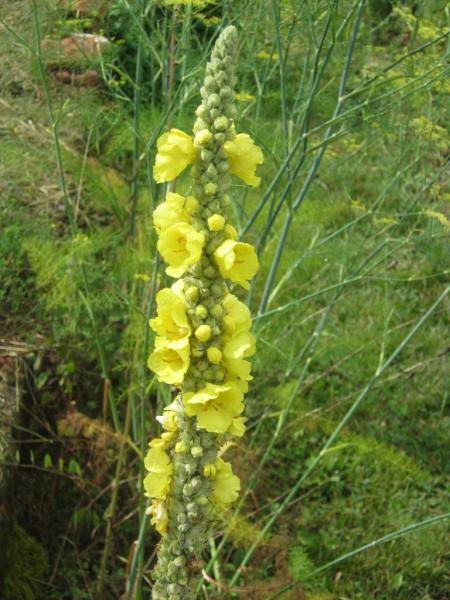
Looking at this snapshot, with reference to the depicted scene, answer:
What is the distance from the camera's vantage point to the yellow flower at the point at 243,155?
1.43 metres

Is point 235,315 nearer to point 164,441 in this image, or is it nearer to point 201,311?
point 201,311

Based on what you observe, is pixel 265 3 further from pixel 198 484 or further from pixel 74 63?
pixel 198 484

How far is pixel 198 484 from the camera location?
1.65 metres

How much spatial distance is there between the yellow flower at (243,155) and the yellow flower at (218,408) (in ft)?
1.35

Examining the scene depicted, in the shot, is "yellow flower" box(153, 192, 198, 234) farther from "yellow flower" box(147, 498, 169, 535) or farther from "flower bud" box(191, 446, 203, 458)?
"yellow flower" box(147, 498, 169, 535)

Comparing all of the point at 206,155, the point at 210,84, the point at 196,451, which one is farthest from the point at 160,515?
the point at 210,84

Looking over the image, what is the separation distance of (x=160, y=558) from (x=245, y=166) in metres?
0.92

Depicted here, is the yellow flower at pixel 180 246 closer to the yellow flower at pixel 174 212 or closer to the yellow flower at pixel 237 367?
the yellow flower at pixel 174 212

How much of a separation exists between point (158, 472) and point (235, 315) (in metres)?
0.42

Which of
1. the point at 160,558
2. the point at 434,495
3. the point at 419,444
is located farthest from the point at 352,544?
the point at 160,558

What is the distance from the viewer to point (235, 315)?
150 centimetres

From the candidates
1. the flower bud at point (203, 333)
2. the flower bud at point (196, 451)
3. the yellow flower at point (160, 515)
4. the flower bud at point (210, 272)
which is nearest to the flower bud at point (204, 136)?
the flower bud at point (210, 272)

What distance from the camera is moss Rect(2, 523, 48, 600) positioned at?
2.79 m

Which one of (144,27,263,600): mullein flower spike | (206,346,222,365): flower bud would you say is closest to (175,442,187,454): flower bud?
(144,27,263,600): mullein flower spike
